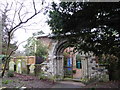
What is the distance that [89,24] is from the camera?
460cm

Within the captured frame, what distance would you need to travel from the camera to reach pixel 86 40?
5.25m

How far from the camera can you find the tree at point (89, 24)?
14.2ft

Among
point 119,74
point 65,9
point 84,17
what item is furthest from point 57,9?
point 119,74

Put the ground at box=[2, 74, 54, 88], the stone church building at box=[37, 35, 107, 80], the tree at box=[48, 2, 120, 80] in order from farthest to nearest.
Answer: the stone church building at box=[37, 35, 107, 80] < the ground at box=[2, 74, 54, 88] < the tree at box=[48, 2, 120, 80]

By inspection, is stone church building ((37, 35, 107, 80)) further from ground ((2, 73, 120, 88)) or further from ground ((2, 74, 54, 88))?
ground ((2, 74, 54, 88))

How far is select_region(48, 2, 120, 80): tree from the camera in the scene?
4.34m

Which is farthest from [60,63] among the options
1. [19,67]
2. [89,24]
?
[89,24]

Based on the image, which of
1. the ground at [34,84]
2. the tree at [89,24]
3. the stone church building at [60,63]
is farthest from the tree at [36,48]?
the tree at [89,24]

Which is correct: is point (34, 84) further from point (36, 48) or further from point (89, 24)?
point (36, 48)

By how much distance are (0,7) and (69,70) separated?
808 cm

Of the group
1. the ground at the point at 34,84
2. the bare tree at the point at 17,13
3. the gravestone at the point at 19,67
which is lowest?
the ground at the point at 34,84

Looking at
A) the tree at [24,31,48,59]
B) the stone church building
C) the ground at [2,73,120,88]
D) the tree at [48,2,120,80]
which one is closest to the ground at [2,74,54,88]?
the ground at [2,73,120,88]

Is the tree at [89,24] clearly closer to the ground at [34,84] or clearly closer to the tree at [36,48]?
the ground at [34,84]

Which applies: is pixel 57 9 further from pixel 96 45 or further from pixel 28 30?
pixel 28 30
